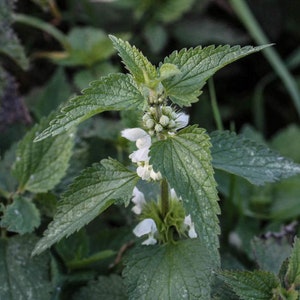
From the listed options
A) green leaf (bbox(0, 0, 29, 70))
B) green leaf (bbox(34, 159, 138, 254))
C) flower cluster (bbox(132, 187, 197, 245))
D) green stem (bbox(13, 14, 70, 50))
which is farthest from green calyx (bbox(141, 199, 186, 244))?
green stem (bbox(13, 14, 70, 50))

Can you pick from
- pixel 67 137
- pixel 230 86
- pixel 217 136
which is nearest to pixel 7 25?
pixel 67 137

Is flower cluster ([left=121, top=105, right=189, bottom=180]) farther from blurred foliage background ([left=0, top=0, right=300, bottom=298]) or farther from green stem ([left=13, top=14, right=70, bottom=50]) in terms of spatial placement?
green stem ([left=13, top=14, right=70, bottom=50])

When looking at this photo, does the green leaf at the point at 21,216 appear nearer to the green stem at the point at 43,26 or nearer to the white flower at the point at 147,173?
the white flower at the point at 147,173

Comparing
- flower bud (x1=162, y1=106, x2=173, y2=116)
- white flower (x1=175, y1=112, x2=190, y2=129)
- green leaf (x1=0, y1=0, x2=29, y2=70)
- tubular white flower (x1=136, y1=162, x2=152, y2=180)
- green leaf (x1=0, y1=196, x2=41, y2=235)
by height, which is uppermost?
green leaf (x1=0, y1=0, x2=29, y2=70)

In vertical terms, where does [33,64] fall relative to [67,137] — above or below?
above

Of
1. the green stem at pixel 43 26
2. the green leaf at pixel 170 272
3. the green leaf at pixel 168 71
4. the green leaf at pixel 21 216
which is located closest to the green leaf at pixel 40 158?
the green leaf at pixel 21 216

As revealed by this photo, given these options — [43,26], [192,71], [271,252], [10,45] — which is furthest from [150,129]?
[43,26]

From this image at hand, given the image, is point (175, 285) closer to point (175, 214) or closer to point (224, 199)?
point (175, 214)
